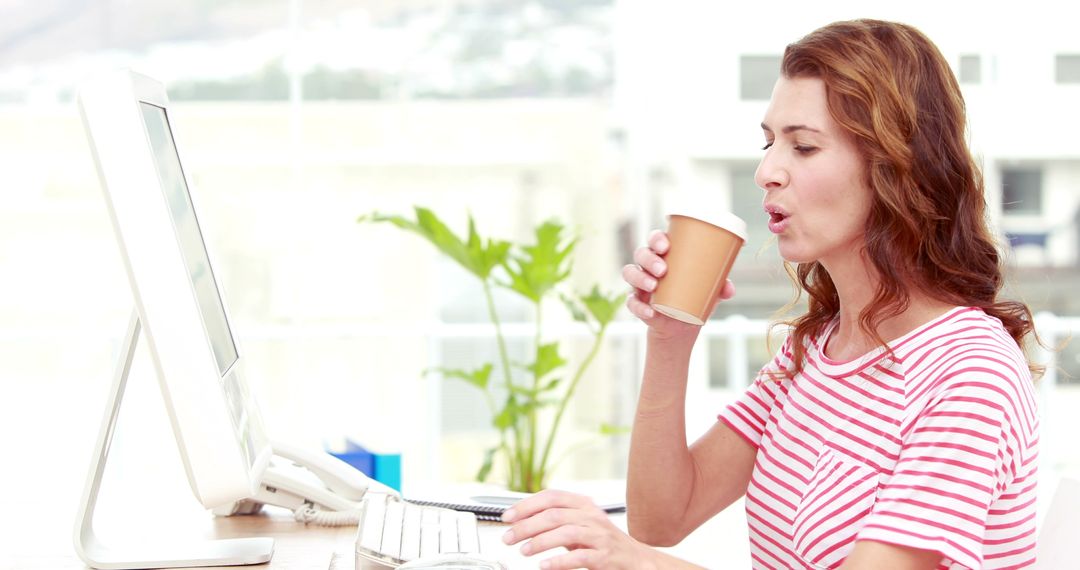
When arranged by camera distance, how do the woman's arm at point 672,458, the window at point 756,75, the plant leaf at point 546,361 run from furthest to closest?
the window at point 756,75 → the plant leaf at point 546,361 → the woman's arm at point 672,458

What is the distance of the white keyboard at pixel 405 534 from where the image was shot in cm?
115

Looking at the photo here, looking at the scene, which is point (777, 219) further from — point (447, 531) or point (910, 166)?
point (447, 531)

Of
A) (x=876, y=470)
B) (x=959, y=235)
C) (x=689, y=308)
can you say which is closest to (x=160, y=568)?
Answer: (x=689, y=308)

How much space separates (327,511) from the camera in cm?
159

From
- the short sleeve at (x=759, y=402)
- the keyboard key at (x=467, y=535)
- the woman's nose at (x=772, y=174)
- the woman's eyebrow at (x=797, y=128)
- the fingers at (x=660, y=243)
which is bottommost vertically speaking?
the keyboard key at (x=467, y=535)

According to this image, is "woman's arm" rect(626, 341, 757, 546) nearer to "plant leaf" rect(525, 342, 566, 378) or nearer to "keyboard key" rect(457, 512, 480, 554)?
"keyboard key" rect(457, 512, 480, 554)

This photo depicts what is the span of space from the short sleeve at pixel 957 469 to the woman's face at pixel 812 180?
0.25m

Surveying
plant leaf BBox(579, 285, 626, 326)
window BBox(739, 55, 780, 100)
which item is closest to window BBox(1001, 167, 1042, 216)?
window BBox(739, 55, 780, 100)

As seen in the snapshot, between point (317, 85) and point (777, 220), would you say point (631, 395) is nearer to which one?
point (317, 85)

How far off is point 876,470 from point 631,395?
11.6ft

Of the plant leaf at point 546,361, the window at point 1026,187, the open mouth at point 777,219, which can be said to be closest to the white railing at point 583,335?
the window at point 1026,187

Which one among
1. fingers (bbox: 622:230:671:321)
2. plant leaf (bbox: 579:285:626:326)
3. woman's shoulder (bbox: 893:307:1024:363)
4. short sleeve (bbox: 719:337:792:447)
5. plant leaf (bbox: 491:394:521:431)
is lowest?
plant leaf (bbox: 491:394:521:431)

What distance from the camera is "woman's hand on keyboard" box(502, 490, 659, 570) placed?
103 cm

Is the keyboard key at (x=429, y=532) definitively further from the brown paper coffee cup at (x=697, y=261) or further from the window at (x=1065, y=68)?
the window at (x=1065, y=68)
